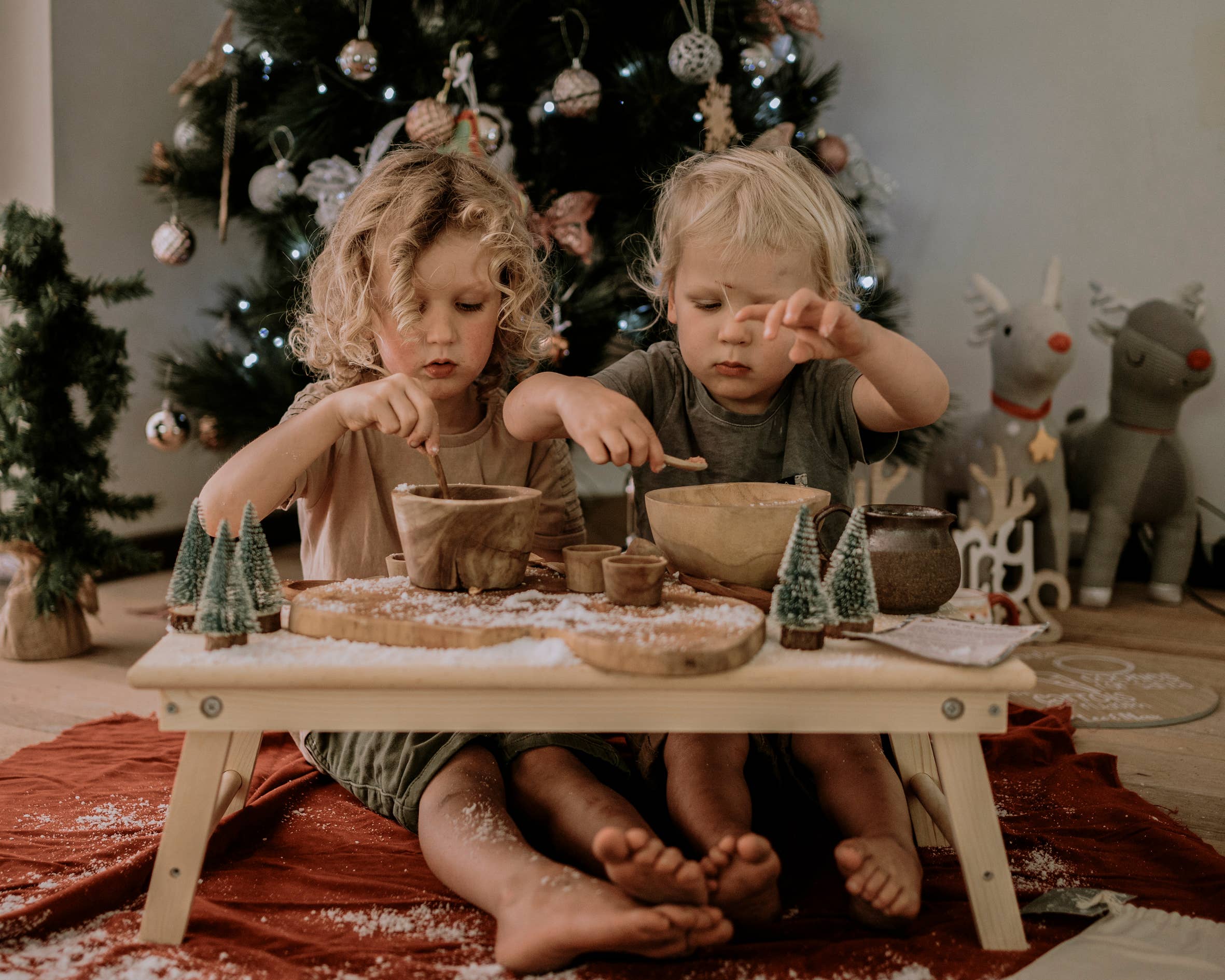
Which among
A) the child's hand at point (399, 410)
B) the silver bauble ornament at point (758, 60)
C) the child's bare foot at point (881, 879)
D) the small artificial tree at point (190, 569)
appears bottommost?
the child's bare foot at point (881, 879)

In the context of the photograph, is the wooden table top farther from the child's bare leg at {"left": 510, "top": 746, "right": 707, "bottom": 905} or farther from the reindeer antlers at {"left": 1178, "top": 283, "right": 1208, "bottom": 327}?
the reindeer antlers at {"left": 1178, "top": 283, "right": 1208, "bottom": 327}

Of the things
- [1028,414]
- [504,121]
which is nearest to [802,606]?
[504,121]

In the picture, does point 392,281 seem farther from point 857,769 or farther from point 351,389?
point 857,769

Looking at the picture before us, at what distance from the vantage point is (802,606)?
0.74 meters

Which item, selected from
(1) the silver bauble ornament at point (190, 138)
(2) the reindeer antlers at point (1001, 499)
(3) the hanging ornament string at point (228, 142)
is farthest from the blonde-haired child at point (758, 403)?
(1) the silver bauble ornament at point (190, 138)

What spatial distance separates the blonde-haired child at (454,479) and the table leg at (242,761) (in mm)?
64

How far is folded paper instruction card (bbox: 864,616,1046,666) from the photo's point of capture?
71 cm

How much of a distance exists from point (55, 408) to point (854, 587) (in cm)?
157

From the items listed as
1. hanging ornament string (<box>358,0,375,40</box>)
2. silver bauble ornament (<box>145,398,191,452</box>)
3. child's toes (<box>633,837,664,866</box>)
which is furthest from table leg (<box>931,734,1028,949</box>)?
silver bauble ornament (<box>145,398,191,452</box>)

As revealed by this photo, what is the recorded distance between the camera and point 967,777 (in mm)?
745

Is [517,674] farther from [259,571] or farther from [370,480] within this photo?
[370,480]

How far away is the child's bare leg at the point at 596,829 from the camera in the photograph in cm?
70

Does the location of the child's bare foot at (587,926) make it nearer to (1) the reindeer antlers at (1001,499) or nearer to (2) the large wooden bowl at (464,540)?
(2) the large wooden bowl at (464,540)

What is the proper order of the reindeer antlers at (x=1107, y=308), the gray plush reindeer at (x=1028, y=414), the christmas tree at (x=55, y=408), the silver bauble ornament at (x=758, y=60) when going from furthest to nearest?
the reindeer antlers at (x=1107, y=308), the gray plush reindeer at (x=1028, y=414), the silver bauble ornament at (x=758, y=60), the christmas tree at (x=55, y=408)
